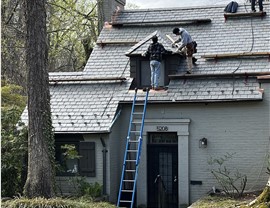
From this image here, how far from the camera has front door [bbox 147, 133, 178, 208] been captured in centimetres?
1766

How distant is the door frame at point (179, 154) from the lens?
17297 millimetres

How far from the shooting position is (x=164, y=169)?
1781 cm

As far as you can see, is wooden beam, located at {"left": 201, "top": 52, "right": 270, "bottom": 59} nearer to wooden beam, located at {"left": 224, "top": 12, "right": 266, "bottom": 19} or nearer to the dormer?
the dormer

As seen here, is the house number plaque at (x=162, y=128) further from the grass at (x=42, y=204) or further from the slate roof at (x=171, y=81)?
the grass at (x=42, y=204)

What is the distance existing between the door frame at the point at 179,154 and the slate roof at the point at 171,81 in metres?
0.74

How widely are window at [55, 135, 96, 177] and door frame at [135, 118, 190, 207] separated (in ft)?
5.32

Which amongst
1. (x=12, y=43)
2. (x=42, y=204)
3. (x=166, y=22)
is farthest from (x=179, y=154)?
(x=12, y=43)

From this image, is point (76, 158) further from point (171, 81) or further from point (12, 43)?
point (12, 43)

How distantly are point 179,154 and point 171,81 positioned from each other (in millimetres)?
2585

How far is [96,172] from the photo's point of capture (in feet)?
57.2

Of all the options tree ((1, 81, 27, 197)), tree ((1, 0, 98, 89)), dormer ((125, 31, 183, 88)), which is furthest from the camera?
tree ((1, 0, 98, 89))

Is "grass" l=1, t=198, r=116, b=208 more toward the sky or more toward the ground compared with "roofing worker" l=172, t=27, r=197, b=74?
more toward the ground

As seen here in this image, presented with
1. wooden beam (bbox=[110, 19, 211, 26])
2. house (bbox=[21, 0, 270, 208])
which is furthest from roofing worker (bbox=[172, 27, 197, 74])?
wooden beam (bbox=[110, 19, 211, 26])

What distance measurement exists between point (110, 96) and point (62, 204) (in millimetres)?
6161
